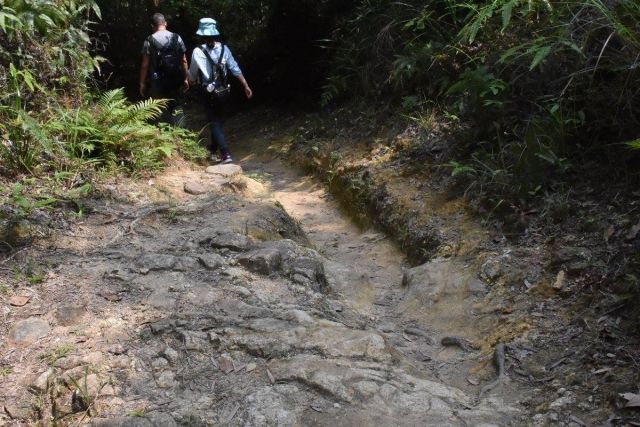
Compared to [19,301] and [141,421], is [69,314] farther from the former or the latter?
[141,421]

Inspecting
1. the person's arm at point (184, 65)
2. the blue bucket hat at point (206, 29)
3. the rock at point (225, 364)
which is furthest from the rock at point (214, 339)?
the person's arm at point (184, 65)

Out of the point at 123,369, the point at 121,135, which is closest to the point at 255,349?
the point at 123,369

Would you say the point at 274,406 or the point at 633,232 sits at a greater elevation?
the point at 633,232

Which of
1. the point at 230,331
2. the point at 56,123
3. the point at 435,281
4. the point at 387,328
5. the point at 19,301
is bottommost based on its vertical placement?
the point at 387,328

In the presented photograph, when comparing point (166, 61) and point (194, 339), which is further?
point (166, 61)

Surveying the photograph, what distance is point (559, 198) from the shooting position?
5051mm

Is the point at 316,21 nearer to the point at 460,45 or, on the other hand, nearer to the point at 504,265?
the point at 460,45

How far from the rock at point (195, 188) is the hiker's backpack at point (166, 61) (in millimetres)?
2425

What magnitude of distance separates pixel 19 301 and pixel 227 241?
1.63 metres

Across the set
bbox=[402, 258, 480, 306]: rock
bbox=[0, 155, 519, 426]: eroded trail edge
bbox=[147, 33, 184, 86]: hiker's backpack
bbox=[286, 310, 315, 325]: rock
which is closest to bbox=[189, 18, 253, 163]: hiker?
bbox=[147, 33, 184, 86]: hiker's backpack

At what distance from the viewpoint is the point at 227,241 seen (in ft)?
16.4

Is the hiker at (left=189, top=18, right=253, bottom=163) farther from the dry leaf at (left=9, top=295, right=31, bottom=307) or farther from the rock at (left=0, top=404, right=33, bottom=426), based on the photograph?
the rock at (left=0, top=404, right=33, bottom=426)

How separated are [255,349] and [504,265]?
2269 millimetres

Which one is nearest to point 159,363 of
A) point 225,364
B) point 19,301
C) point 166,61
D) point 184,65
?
point 225,364
